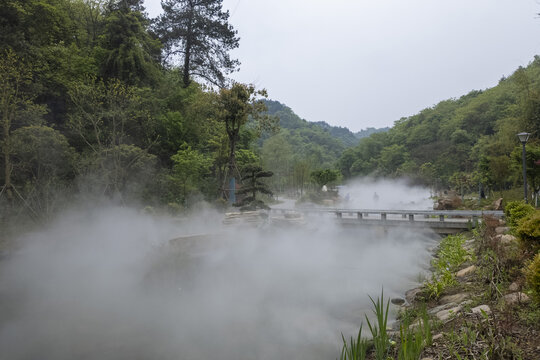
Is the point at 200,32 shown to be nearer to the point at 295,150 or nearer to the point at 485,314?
the point at 485,314

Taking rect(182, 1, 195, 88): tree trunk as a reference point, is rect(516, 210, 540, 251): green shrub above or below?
below

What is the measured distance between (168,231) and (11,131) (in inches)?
250

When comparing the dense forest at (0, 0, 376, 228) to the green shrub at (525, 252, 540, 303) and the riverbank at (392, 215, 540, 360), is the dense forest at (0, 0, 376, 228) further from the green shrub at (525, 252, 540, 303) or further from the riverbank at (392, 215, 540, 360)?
the green shrub at (525, 252, 540, 303)

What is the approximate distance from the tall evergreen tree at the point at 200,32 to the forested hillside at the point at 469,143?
52.6 ft

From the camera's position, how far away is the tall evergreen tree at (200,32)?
19.9 meters

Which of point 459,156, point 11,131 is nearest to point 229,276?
point 11,131

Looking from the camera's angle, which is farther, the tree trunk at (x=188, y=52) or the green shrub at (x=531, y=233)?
the tree trunk at (x=188, y=52)

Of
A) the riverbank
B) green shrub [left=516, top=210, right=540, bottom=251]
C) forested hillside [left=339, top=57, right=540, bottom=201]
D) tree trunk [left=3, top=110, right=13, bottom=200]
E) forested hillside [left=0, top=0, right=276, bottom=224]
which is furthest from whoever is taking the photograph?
forested hillside [left=339, top=57, right=540, bottom=201]

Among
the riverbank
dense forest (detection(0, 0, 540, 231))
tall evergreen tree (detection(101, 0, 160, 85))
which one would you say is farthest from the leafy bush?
tall evergreen tree (detection(101, 0, 160, 85))

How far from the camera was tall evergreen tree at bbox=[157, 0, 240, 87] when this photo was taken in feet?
65.2

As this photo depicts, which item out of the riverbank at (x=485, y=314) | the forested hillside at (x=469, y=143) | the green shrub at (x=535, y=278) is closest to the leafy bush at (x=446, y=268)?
the riverbank at (x=485, y=314)

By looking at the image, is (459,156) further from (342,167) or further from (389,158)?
(342,167)

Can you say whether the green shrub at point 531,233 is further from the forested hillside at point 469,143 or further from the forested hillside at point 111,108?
the forested hillside at point 469,143

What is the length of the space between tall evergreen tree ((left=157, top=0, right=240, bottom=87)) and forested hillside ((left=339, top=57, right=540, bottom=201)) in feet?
52.6
